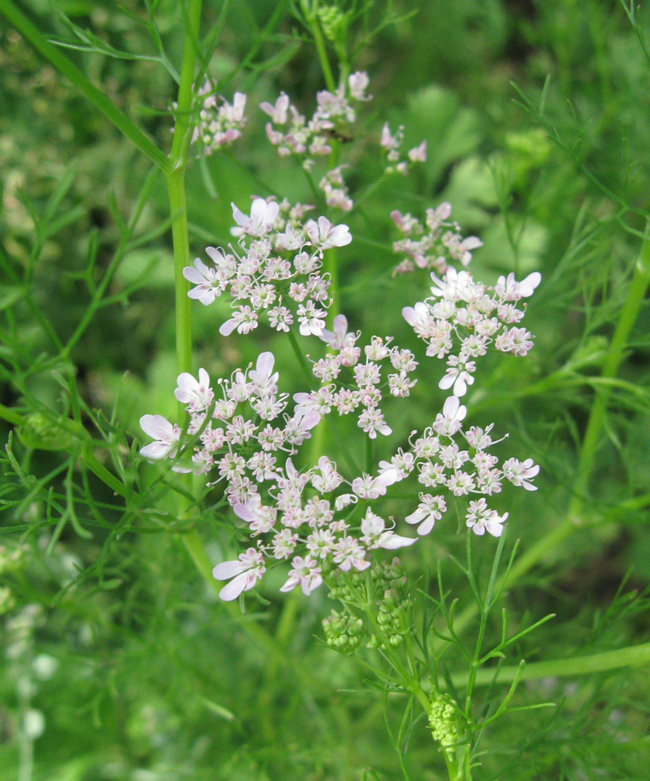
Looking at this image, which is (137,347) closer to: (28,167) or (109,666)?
(28,167)

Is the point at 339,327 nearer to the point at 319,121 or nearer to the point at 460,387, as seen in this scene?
the point at 460,387

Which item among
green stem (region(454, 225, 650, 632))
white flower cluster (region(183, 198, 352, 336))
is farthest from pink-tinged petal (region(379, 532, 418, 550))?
green stem (region(454, 225, 650, 632))

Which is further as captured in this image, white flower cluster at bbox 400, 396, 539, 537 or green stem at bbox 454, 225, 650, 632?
green stem at bbox 454, 225, 650, 632

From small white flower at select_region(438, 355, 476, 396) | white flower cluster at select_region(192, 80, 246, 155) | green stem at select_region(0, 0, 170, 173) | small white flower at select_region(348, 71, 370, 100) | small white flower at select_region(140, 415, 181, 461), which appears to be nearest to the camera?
green stem at select_region(0, 0, 170, 173)

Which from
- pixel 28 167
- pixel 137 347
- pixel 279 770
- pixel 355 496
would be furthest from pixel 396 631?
pixel 28 167

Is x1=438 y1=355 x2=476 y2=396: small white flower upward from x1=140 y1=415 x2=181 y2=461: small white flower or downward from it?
downward

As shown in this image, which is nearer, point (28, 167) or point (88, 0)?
point (88, 0)

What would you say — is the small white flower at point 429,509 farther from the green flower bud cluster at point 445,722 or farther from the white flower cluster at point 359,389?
the green flower bud cluster at point 445,722

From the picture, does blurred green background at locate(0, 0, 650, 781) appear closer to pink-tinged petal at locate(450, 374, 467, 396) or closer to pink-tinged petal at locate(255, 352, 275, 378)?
pink-tinged petal at locate(450, 374, 467, 396)
